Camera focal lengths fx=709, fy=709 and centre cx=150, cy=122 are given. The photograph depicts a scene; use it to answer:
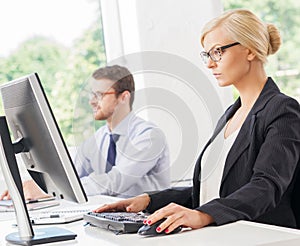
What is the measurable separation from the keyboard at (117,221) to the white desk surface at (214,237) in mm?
17

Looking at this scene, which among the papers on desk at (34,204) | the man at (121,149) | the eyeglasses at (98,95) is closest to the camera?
the papers on desk at (34,204)

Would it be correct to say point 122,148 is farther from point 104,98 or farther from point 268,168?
point 268,168

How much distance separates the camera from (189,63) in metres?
4.40

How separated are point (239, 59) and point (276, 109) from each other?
10.1 inches

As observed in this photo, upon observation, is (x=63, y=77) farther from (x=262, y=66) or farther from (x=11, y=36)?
(x=262, y=66)

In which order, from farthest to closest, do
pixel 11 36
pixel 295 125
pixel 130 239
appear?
pixel 11 36 → pixel 295 125 → pixel 130 239

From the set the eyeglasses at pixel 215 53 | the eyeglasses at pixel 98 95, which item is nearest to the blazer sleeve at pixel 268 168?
the eyeglasses at pixel 215 53

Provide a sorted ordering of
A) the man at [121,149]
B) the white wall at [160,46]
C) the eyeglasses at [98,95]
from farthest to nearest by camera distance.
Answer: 1. the white wall at [160,46]
2. the man at [121,149]
3. the eyeglasses at [98,95]

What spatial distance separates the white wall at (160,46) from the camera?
414 cm

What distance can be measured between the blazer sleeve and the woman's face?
185 mm

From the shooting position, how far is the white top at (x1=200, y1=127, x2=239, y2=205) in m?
2.52

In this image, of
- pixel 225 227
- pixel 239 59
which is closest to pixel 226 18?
pixel 239 59

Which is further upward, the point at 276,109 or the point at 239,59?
the point at 239,59

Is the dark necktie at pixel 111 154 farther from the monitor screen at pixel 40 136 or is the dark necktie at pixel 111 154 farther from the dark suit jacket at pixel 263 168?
the monitor screen at pixel 40 136
